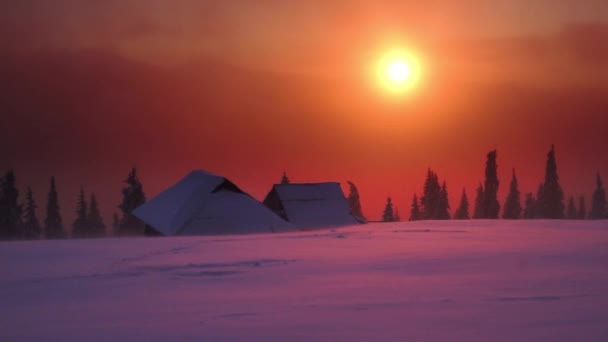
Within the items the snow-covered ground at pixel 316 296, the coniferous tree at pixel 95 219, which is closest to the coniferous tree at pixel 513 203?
the coniferous tree at pixel 95 219

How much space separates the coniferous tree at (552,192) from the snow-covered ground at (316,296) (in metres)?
46.5

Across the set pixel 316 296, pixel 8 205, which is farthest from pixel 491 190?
pixel 316 296

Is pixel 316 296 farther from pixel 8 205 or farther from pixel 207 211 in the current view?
pixel 8 205

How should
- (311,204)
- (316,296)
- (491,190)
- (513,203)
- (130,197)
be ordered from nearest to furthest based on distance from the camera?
(316,296) < (311,204) < (130,197) < (491,190) < (513,203)

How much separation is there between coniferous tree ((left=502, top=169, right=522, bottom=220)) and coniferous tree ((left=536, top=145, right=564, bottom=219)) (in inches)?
342

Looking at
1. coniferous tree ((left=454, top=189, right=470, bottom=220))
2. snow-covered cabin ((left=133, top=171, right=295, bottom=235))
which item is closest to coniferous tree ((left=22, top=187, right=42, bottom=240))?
snow-covered cabin ((left=133, top=171, right=295, bottom=235))

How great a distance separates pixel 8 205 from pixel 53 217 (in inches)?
402

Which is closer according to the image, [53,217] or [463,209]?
[53,217]

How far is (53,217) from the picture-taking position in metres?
61.4

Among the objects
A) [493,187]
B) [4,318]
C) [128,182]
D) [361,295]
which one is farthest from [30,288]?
[493,187]

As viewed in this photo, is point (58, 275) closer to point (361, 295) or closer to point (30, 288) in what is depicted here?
point (30, 288)

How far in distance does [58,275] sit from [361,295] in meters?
6.50

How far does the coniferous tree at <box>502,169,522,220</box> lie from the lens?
67812 millimetres

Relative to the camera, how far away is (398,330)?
6426mm
